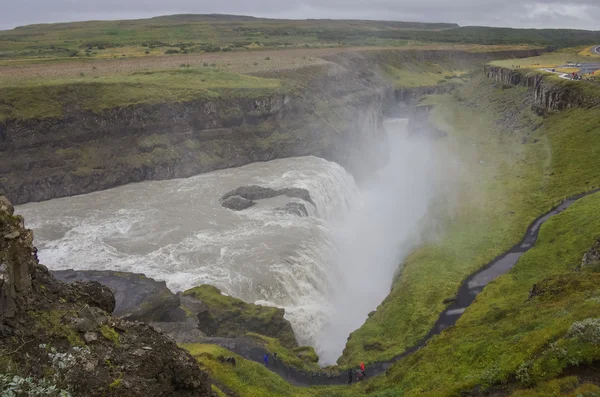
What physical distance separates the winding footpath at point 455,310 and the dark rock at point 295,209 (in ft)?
67.5

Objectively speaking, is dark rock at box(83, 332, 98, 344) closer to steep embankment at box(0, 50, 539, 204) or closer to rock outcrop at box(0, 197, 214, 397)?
rock outcrop at box(0, 197, 214, 397)

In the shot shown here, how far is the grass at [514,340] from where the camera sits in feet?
60.0

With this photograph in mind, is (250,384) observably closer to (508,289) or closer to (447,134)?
(508,289)

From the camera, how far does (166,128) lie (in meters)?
71.7

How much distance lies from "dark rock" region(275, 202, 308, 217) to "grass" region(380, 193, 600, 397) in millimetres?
23340

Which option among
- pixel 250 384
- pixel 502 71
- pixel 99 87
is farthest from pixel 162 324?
pixel 502 71

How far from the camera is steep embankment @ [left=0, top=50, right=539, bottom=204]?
5938 centimetres

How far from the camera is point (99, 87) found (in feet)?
229

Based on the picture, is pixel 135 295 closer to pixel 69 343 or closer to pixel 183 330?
pixel 183 330

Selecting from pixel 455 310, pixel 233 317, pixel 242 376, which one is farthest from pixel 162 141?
pixel 242 376

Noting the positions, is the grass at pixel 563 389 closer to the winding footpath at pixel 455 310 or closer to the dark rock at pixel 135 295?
the winding footpath at pixel 455 310

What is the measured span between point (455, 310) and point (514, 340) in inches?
693

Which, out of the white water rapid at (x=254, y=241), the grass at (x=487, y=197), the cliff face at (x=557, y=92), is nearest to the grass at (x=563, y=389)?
the grass at (x=487, y=197)

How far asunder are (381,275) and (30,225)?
3806 cm
